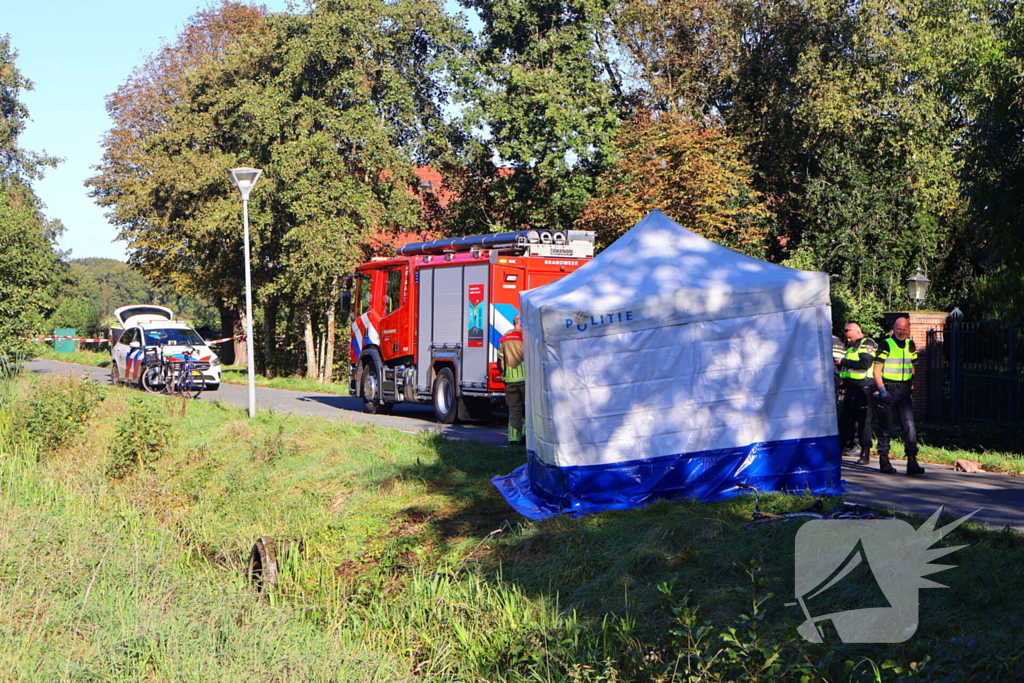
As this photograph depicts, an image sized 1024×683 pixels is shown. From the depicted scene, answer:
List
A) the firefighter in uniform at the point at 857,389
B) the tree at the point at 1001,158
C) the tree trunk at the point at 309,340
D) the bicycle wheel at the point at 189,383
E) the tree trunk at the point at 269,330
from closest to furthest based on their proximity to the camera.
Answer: the firefighter in uniform at the point at 857,389, the tree at the point at 1001,158, the bicycle wheel at the point at 189,383, the tree trunk at the point at 309,340, the tree trunk at the point at 269,330

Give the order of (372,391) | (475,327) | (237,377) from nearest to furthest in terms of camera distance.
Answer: (475,327) → (372,391) → (237,377)

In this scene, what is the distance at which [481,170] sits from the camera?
28172 mm

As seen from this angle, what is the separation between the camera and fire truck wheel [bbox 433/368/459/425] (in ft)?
59.6

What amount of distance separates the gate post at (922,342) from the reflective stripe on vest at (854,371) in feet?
24.3

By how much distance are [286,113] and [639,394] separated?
82.6 feet

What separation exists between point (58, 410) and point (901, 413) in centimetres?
1210

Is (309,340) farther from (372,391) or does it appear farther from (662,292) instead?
(662,292)

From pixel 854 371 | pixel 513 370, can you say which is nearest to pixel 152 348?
pixel 513 370

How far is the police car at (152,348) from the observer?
2461cm

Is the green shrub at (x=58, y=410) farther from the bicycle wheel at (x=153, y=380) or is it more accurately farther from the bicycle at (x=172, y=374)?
the bicycle wheel at (x=153, y=380)

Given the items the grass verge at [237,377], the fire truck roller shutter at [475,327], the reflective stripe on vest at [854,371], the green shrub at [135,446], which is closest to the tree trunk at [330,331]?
the grass verge at [237,377]

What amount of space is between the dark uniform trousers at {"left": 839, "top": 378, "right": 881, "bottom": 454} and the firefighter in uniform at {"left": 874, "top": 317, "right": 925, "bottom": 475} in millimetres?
340

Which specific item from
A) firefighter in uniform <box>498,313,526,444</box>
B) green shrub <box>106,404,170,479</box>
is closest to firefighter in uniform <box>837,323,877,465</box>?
firefighter in uniform <box>498,313,526,444</box>

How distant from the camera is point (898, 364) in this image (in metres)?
11.4
